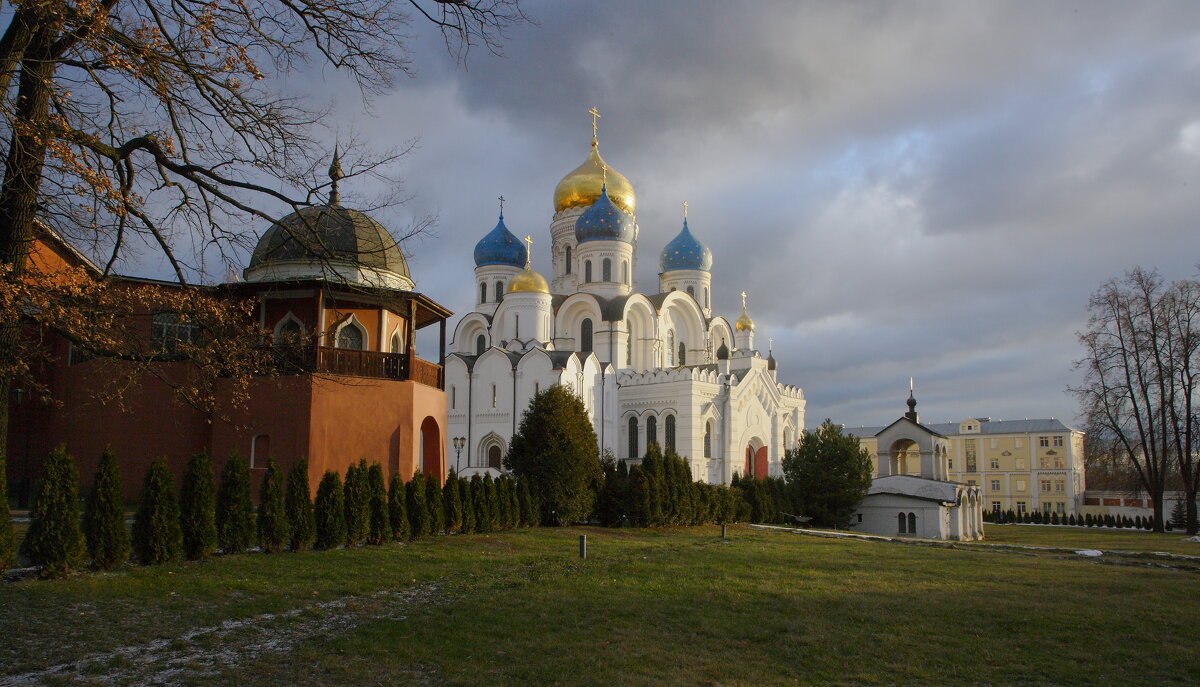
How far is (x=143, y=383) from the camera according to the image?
52.5 feet

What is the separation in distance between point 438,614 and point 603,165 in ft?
125

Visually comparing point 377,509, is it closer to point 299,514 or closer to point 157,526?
point 299,514

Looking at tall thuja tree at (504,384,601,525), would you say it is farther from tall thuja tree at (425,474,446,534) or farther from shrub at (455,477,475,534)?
tall thuja tree at (425,474,446,534)

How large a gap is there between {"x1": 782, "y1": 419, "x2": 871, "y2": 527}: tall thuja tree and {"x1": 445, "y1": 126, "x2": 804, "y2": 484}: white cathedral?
6.21 meters

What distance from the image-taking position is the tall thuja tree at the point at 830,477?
26984 mm

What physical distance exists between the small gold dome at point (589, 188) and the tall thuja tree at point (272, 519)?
33.2 metres

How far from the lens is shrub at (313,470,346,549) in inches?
476

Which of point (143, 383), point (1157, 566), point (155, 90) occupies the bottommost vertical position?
point (1157, 566)

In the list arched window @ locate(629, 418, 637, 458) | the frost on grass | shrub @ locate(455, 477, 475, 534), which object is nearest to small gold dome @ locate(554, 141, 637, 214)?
arched window @ locate(629, 418, 637, 458)

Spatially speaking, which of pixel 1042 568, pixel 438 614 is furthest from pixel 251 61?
pixel 1042 568

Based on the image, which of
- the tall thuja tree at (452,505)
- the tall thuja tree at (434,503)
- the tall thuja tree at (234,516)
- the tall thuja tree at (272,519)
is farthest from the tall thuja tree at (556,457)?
the tall thuja tree at (234,516)

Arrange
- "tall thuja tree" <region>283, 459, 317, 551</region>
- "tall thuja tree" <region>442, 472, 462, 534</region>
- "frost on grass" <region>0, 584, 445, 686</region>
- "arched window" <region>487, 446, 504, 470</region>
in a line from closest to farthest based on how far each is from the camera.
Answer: "frost on grass" <region>0, 584, 445, 686</region> → "tall thuja tree" <region>283, 459, 317, 551</region> → "tall thuja tree" <region>442, 472, 462, 534</region> → "arched window" <region>487, 446, 504, 470</region>

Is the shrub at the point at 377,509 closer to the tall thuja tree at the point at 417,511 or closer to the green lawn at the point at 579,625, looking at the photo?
the tall thuja tree at the point at 417,511

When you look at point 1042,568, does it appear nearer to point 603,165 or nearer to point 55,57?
point 55,57
